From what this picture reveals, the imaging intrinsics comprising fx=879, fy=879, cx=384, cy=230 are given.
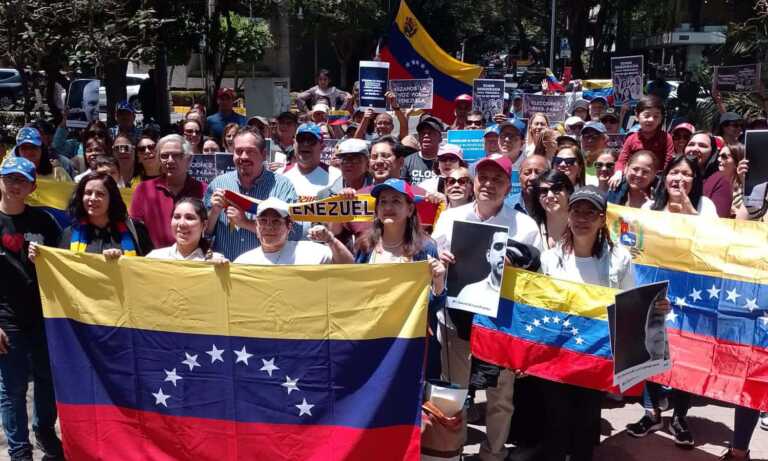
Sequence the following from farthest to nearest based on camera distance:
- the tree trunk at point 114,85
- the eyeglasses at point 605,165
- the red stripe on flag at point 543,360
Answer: the tree trunk at point 114,85 < the eyeglasses at point 605,165 < the red stripe on flag at point 543,360

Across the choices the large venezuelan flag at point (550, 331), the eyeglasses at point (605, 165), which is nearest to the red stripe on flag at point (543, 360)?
the large venezuelan flag at point (550, 331)

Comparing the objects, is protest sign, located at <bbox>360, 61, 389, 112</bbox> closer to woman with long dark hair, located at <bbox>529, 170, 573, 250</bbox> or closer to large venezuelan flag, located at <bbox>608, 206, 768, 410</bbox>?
woman with long dark hair, located at <bbox>529, 170, 573, 250</bbox>

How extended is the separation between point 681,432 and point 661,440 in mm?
159

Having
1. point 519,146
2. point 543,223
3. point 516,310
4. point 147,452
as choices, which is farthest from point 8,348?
point 519,146

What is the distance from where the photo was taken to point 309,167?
679 centimetres

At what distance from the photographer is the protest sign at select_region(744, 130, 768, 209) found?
6.63 metres

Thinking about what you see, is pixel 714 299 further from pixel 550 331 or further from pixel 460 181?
pixel 460 181

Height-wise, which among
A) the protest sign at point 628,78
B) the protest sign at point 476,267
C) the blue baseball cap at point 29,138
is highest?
the protest sign at point 628,78

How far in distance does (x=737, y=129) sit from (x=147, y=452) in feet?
20.7

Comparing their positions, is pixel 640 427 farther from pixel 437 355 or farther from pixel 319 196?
pixel 319 196

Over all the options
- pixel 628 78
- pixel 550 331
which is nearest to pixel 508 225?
pixel 550 331

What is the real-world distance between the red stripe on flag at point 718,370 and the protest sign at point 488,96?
5.67 m

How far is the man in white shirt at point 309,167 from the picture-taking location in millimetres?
6691

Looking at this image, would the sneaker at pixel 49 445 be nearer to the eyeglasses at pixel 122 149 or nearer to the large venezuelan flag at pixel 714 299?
the eyeglasses at pixel 122 149
